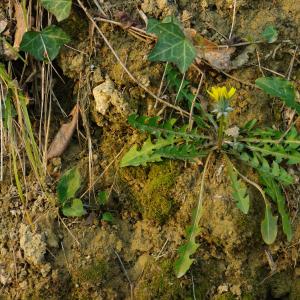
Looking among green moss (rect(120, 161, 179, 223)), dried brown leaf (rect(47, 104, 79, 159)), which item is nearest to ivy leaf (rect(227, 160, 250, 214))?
green moss (rect(120, 161, 179, 223))

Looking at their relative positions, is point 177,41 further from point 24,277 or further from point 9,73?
point 24,277

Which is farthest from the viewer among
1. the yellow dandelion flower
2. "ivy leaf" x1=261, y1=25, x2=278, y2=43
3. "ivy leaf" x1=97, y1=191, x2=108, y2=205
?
"ivy leaf" x1=261, y1=25, x2=278, y2=43

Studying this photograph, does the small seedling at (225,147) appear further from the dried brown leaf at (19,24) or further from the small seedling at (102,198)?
the dried brown leaf at (19,24)

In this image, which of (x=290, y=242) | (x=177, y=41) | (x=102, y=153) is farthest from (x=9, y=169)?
(x=290, y=242)

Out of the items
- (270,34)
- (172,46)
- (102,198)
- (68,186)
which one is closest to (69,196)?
(68,186)

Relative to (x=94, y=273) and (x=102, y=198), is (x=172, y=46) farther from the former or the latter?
(x=94, y=273)

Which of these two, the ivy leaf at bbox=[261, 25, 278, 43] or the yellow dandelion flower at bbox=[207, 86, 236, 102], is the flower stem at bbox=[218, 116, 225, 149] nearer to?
the yellow dandelion flower at bbox=[207, 86, 236, 102]

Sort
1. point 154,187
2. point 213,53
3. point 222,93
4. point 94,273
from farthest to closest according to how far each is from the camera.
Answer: point 213,53, point 154,187, point 94,273, point 222,93
